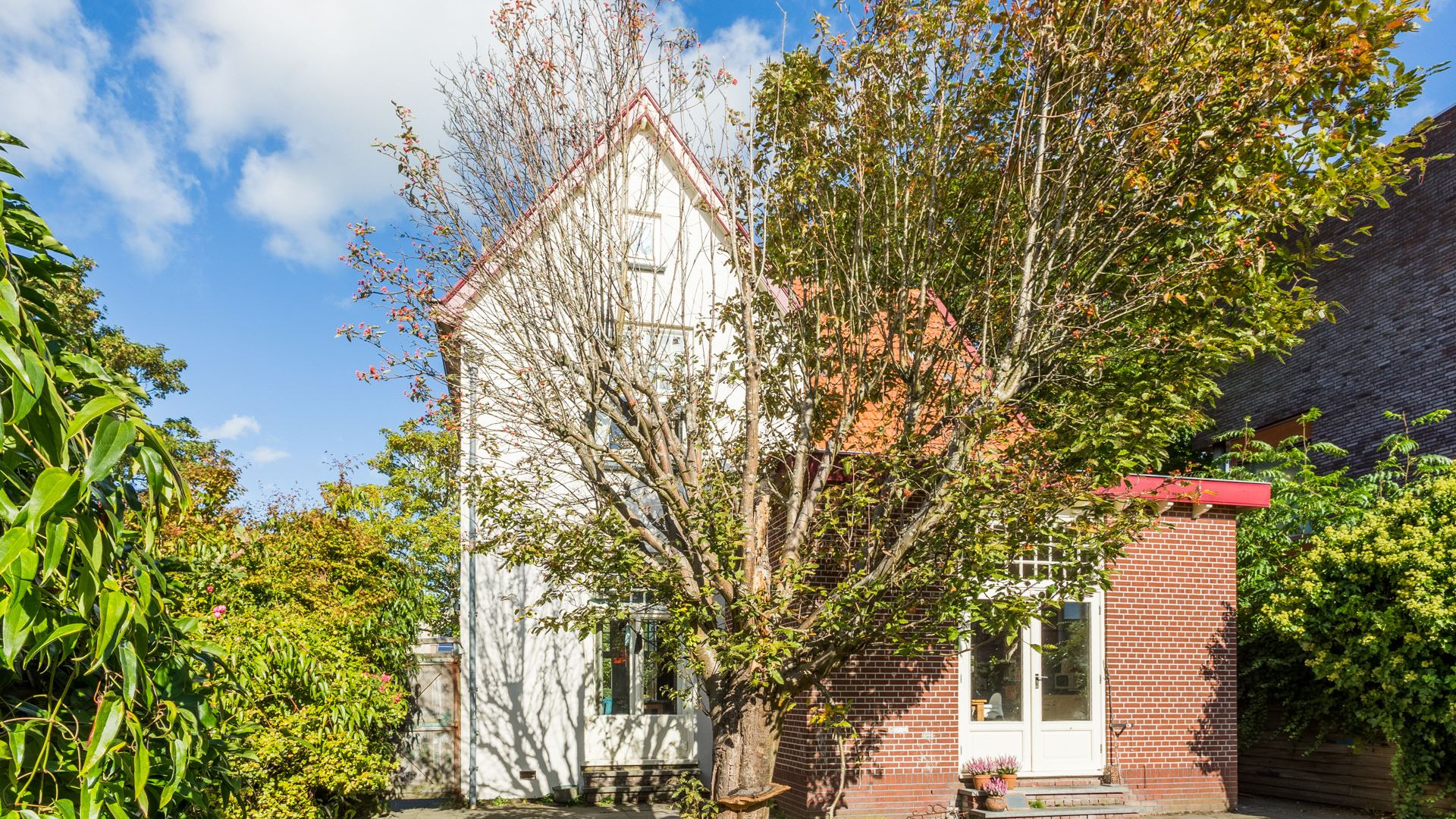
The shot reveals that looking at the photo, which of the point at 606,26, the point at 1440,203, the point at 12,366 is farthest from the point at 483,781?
the point at 1440,203

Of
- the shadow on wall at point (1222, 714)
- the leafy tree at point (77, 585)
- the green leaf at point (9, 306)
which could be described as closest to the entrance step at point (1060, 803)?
the shadow on wall at point (1222, 714)

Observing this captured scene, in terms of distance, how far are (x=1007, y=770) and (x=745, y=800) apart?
464 centimetres

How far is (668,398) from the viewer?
806 centimetres

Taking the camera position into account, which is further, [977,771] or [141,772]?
[977,771]

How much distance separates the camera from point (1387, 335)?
16.3m

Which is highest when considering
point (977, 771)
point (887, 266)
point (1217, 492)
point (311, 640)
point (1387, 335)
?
point (1387, 335)

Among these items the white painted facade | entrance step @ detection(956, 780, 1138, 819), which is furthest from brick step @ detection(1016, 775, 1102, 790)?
the white painted facade

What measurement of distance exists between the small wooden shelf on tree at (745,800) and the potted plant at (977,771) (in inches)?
162

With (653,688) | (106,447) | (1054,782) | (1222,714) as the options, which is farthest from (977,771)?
(106,447)

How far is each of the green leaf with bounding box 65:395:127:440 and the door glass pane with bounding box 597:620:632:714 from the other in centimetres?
1057

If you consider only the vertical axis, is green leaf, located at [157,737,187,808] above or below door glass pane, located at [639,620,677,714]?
above

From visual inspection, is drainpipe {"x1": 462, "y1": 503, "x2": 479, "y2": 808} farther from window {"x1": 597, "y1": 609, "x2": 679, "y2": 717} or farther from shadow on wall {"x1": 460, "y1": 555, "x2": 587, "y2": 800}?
window {"x1": 597, "y1": 609, "x2": 679, "y2": 717}

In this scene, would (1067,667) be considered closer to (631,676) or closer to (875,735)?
(875,735)

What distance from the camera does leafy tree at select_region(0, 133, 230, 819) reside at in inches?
63.9
